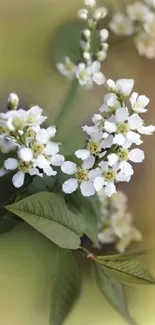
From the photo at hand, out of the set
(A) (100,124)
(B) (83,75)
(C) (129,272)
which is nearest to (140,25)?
(B) (83,75)

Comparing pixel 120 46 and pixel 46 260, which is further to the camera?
pixel 120 46

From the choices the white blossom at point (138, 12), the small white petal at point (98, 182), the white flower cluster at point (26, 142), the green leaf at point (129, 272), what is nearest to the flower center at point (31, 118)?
the white flower cluster at point (26, 142)

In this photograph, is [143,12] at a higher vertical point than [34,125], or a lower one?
higher

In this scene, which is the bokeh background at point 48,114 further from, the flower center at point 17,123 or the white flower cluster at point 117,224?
the flower center at point 17,123

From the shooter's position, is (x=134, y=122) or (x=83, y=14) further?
(x=83, y=14)

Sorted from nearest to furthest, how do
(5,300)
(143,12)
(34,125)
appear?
(34,125)
(5,300)
(143,12)

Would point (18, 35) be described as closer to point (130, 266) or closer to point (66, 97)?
point (66, 97)

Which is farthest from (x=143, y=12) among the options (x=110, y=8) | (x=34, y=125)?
(x=34, y=125)

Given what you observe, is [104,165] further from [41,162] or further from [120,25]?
[120,25]
